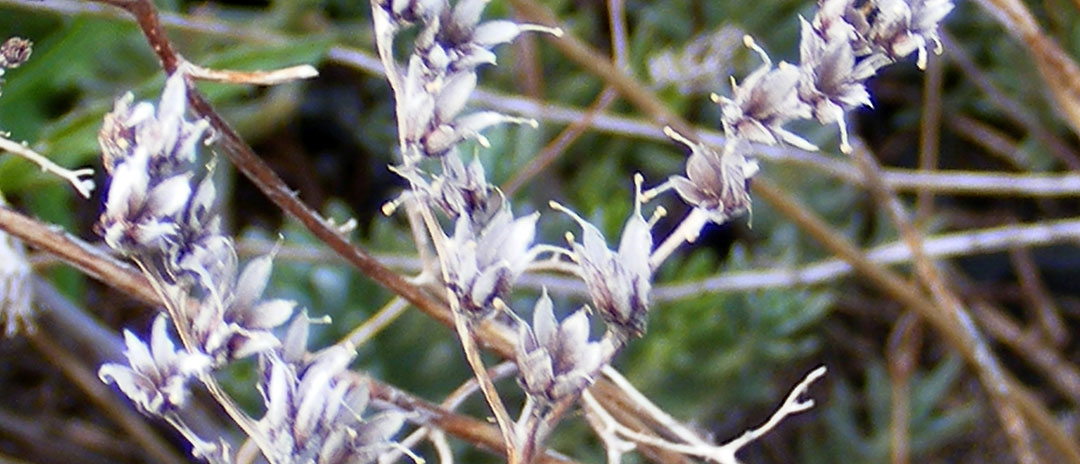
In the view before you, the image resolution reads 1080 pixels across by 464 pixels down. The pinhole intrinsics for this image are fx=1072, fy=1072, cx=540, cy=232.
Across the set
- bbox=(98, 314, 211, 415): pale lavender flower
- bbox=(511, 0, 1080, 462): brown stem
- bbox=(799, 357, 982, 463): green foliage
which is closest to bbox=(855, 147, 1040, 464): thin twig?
bbox=(511, 0, 1080, 462): brown stem

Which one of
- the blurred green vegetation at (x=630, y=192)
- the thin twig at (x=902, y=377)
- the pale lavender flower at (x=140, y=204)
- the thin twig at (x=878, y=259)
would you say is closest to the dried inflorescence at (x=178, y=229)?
the pale lavender flower at (x=140, y=204)

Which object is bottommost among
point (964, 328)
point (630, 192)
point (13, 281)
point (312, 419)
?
point (312, 419)

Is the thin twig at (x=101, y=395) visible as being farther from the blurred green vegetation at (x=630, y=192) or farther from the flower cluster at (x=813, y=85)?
the flower cluster at (x=813, y=85)

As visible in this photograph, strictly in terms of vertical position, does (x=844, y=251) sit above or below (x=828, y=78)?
above

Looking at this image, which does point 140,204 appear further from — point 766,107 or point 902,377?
point 902,377

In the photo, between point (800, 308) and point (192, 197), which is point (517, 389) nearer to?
point (800, 308)

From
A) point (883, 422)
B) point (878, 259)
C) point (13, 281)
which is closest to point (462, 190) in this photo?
point (13, 281)

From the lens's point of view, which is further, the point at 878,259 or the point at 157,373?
the point at 878,259
